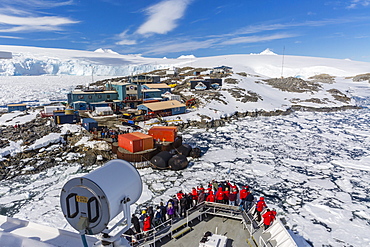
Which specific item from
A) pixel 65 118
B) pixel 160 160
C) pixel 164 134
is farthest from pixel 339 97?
pixel 65 118

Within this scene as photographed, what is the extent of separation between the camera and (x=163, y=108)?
33.8 m

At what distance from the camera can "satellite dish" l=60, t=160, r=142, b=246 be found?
2.67 m

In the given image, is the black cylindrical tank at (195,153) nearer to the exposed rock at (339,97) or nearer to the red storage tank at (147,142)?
the red storage tank at (147,142)

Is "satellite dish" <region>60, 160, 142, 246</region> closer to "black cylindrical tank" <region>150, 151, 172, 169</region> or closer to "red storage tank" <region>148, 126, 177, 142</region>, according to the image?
"black cylindrical tank" <region>150, 151, 172, 169</region>

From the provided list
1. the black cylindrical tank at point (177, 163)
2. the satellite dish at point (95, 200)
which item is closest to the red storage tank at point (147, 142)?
the black cylindrical tank at point (177, 163)

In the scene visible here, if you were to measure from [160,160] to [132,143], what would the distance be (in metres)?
2.85

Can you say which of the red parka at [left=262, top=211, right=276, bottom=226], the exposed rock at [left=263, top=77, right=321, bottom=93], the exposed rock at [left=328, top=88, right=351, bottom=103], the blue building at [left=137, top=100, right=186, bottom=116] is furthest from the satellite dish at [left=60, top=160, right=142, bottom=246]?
the exposed rock at [left=263, top=77, right=321, bottom=93]

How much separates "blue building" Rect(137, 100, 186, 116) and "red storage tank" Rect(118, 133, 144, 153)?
13082 millimetres

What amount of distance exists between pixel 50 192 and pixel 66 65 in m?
109

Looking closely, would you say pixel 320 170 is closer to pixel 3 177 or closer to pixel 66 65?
pixel 3 177

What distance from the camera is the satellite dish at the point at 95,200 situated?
2666 millimetres

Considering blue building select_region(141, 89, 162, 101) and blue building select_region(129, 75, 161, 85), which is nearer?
blue building select_region(141, 89, 162, 101)

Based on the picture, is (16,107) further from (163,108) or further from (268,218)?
(268,218)

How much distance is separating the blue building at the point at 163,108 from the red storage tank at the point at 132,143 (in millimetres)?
13082
